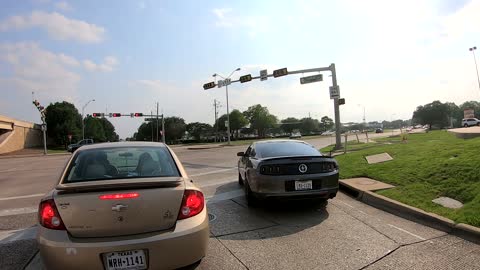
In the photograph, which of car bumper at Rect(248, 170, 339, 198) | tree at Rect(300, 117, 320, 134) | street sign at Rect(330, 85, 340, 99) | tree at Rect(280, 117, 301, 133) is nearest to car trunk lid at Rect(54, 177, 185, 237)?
car bumper at Rect(248, 170, 339, 198)

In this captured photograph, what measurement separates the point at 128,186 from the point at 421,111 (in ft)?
369

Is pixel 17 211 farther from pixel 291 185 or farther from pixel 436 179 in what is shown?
pixel 436 179

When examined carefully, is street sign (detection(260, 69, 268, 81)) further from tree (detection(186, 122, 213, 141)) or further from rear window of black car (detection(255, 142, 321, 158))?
tree (detection(186, 122, 213, 141))

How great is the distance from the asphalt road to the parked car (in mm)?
927

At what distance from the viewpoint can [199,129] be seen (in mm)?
128375

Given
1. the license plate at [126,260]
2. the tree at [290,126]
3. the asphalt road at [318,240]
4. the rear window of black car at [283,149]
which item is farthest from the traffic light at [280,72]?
the tree at [290,126]

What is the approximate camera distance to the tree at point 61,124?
265 feet

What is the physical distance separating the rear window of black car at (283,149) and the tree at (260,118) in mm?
107271

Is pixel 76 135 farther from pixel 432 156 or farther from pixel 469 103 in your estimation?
pixel 469 103

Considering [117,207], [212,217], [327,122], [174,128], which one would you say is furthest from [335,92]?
[327,122]

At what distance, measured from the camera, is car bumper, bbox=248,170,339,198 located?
6.86 meters

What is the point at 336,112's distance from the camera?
25766mm

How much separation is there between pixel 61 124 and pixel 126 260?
284 ft

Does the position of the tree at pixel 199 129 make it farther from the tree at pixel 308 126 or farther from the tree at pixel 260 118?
the tree at pixel 308 126
